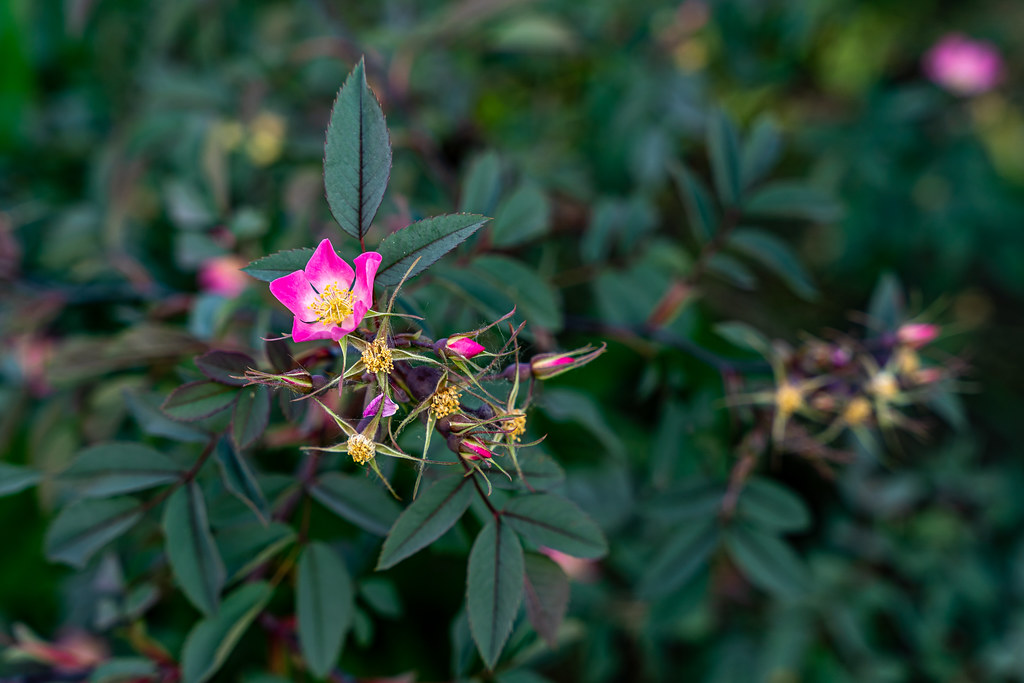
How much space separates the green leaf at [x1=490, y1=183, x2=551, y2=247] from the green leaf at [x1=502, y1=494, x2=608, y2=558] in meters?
0.30

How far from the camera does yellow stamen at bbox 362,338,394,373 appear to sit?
42 cm

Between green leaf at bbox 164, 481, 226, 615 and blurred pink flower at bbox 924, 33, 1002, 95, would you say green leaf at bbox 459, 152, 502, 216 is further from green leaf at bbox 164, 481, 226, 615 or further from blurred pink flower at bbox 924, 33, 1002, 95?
blurred pink flower at bbox 924, 33, 1002, 95

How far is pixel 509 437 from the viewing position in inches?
17.5

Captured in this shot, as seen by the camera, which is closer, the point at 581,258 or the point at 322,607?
the point at 322,607

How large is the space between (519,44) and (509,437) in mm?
931

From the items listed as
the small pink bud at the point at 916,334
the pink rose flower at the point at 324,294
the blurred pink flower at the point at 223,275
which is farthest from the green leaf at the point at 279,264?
the small pink bud at the point at 916,334

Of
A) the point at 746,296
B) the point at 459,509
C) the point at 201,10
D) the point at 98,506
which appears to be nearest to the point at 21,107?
the point at 201,10

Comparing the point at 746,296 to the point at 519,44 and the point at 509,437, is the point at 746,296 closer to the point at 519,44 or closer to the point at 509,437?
the point at 519,44

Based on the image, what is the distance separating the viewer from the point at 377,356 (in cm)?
42

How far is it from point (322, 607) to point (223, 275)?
0.53 metres

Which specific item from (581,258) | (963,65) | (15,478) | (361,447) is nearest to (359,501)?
(361,447)

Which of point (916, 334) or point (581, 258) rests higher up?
point (916, 334)

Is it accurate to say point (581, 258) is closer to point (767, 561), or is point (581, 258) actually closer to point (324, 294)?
point (767, 561)

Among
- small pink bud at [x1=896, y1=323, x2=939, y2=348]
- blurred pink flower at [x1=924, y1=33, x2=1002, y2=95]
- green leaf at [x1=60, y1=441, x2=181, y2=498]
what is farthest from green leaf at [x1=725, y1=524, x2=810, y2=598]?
blurred pink flower at [x1=924, y1=33, x2=1002, y2=95]
